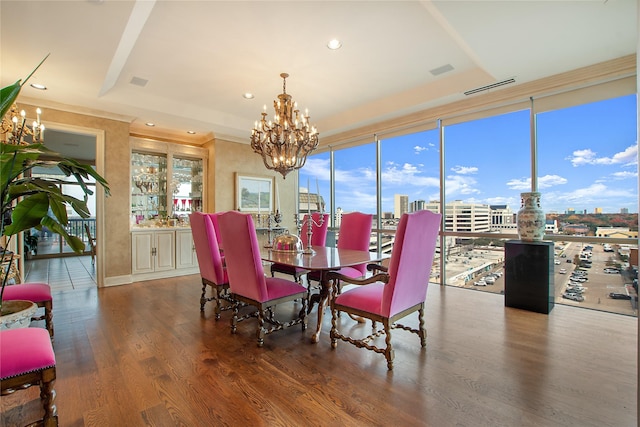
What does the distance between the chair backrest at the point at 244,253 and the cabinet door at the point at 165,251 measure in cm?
321

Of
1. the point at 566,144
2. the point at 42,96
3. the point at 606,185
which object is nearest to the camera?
the point at 606,185

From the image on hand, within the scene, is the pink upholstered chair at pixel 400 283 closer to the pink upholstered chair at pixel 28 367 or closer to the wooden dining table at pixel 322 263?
the wooden dining table at pixel 322 263

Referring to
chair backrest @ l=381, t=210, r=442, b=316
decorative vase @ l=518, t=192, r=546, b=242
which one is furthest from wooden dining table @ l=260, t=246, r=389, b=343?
decorative vase @ l=518, t=192, r=546, b=242

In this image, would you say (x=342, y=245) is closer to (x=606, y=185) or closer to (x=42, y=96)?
(x=606, y=185)

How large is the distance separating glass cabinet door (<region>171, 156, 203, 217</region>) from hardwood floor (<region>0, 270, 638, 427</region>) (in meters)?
2.97

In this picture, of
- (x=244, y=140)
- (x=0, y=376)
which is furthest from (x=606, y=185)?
(x=244, y=140)

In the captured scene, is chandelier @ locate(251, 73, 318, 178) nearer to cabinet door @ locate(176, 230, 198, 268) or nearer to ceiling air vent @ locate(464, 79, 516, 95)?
ceiling air vent @ locate(464, 79, 516, 95)

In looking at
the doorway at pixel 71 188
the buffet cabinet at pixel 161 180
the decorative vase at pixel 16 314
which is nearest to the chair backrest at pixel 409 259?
the decorative vase at pixel 16 314

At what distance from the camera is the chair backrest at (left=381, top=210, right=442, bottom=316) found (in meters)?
2.02

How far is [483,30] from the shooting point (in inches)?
103

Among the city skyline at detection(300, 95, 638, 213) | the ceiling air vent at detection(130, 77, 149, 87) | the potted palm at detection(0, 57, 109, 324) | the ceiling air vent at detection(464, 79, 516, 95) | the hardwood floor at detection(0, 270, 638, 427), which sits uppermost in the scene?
the ceiling air vent at detection(130, 77, 149, 87)

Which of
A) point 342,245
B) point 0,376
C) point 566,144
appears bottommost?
point 0,376

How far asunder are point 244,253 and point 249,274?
0.20 metres

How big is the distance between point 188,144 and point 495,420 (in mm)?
6529
